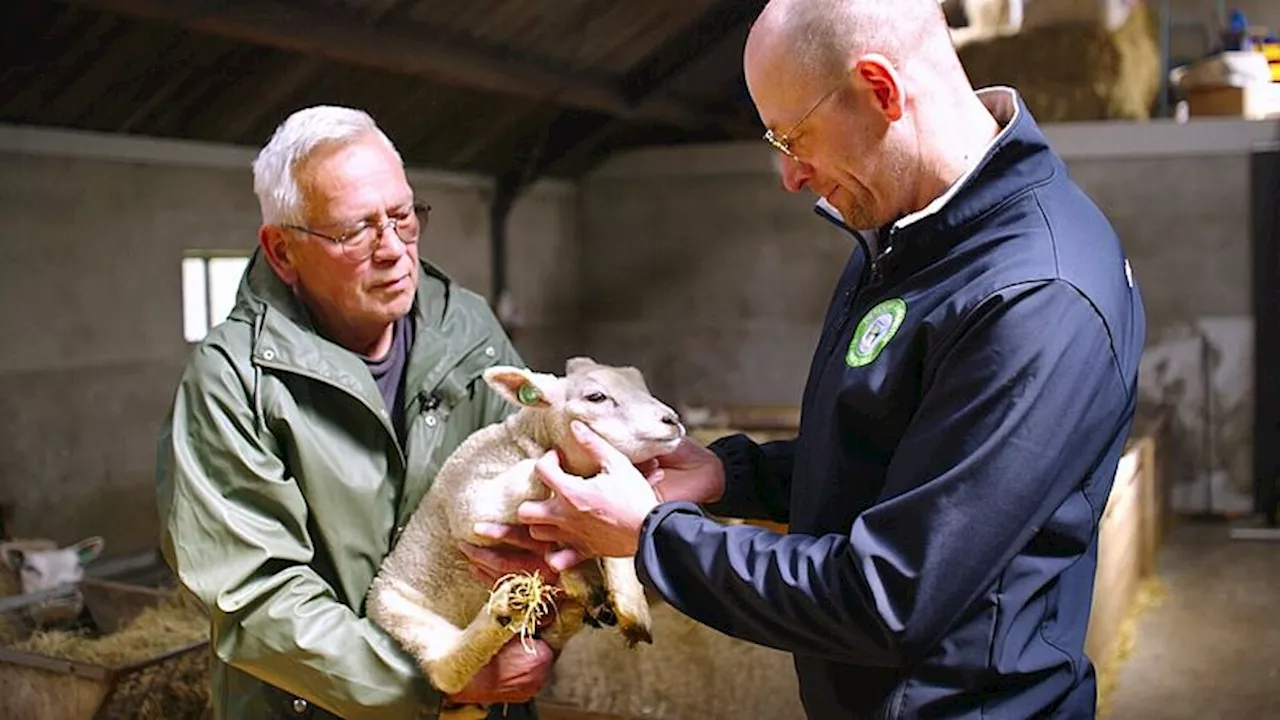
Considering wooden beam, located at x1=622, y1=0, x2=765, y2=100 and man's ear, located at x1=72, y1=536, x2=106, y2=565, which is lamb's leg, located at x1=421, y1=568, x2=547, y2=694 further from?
wooden beam, located at x1=622, y1=0, x2=765, y2=100

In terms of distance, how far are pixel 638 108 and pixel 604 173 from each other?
154cm

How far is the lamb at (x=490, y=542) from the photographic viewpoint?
5.36 feet

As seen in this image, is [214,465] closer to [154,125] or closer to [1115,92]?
[154,125]

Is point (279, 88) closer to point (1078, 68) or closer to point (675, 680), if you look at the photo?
point (675, 680)

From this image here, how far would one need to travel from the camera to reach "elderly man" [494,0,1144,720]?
1217 millimetres

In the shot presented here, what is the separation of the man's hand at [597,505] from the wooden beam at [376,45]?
11.0 feet

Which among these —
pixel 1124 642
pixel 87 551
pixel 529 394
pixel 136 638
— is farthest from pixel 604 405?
pixel 1124 642

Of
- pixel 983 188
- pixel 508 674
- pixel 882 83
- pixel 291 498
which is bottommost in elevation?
pixel 508 674

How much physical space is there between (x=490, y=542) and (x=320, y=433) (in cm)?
28

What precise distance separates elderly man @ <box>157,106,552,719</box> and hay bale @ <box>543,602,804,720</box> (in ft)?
4.33

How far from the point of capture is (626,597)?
1630 millimetres

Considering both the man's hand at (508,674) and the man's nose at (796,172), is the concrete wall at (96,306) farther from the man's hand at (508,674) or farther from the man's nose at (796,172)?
the man's nose at (796,172)

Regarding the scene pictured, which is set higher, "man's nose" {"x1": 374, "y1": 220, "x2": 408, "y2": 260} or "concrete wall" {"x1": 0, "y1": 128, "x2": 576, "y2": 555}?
"man's nose" {"x1": 374, "y1": 220, "x2": 408, "y2": 260}

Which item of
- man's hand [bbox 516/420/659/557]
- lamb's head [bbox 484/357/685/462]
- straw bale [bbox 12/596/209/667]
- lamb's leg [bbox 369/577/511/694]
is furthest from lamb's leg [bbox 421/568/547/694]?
straw bale [bbox 12/596/209/667]
